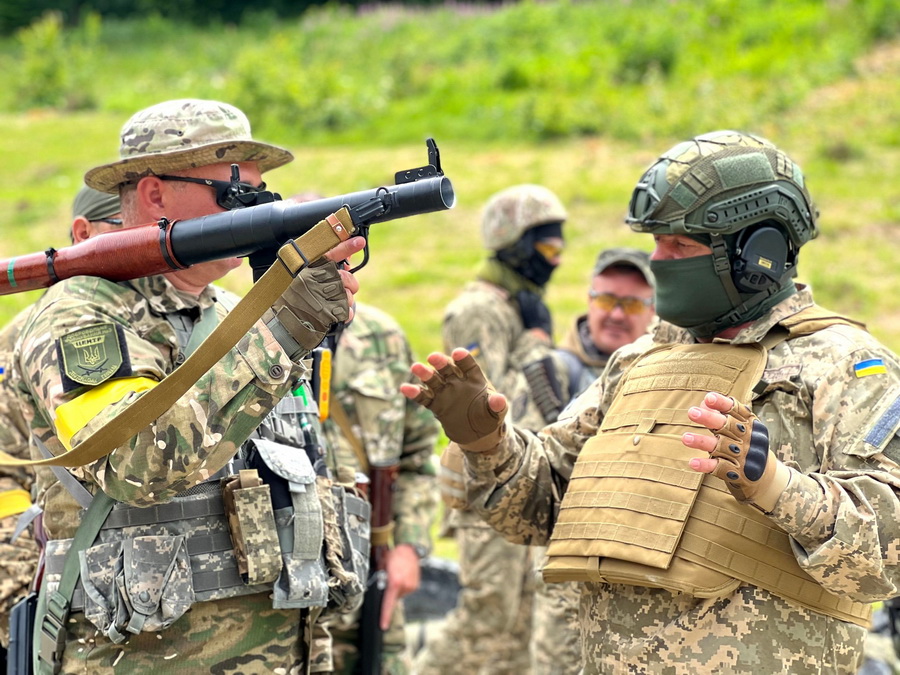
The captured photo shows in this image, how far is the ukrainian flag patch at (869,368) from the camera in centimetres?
291

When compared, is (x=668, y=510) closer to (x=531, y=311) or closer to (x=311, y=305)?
(x=311, y=305)

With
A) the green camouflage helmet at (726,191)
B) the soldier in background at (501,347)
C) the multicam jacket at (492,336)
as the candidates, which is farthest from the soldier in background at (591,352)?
the green camouflage helmet at (726,191)

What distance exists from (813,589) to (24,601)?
87.8 inches

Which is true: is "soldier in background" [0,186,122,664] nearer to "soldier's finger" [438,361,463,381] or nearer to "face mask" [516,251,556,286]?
"soldier's finger" [438,361,463,381]

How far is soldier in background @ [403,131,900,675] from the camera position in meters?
2.75

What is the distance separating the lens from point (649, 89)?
1697cm

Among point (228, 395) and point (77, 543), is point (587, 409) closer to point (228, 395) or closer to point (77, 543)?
point (228, 395)

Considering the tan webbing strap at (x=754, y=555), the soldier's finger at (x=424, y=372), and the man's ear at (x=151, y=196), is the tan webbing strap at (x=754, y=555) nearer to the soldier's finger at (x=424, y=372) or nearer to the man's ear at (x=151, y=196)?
the soldier's finger at (x=424, y=372)

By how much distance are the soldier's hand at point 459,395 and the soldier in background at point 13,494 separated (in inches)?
57.8

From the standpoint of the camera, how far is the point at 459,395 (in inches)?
129

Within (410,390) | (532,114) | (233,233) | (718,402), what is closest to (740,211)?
(718,402)

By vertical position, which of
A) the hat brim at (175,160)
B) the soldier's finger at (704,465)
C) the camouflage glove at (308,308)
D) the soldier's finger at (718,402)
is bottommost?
the soldier's finger at (704,465)

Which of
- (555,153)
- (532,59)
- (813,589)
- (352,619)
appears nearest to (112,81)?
(532,59)

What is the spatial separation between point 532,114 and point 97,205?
42.3 feet
